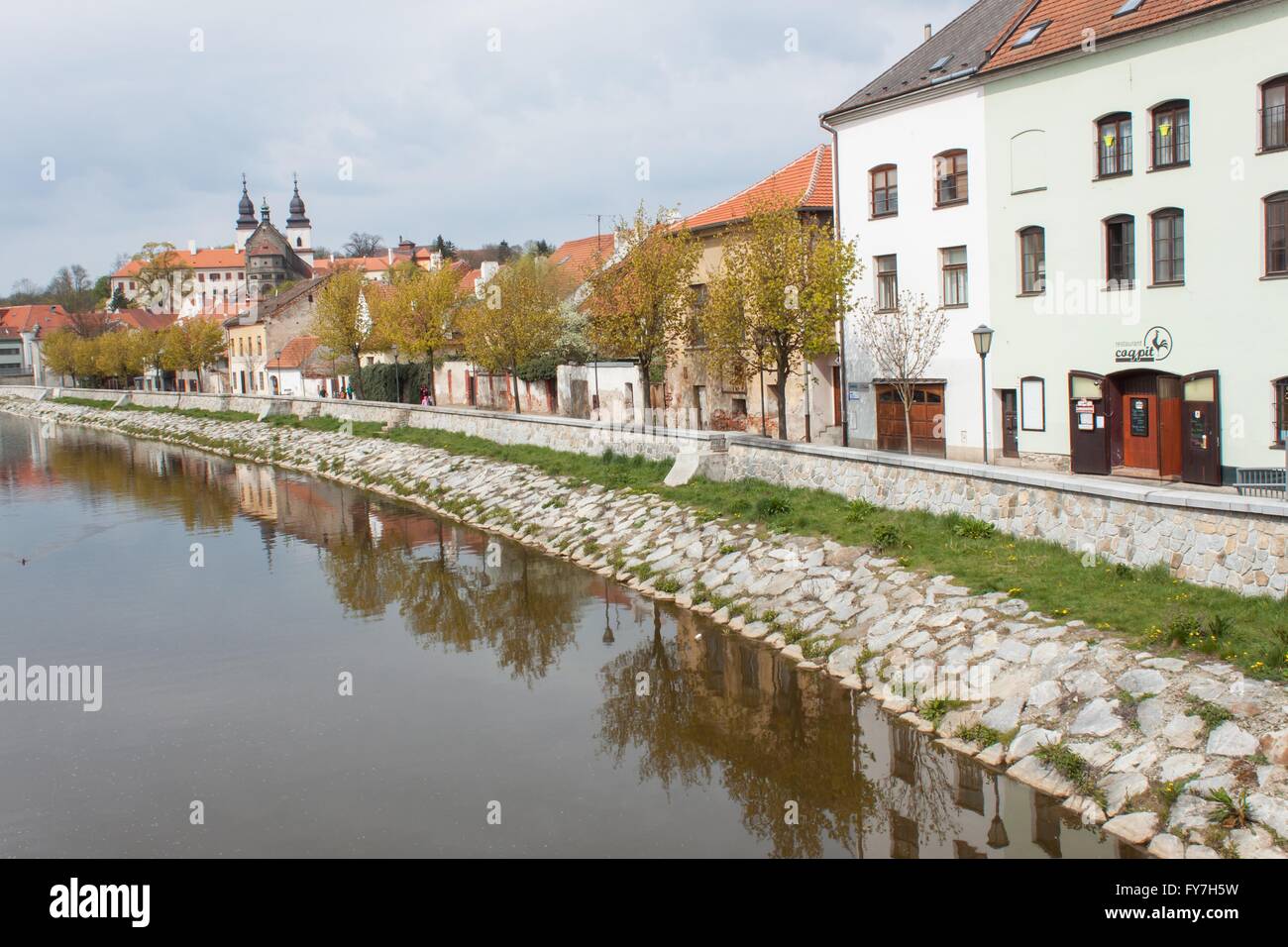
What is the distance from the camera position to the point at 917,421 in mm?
30531

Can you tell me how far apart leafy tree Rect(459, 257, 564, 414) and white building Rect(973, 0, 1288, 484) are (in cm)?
2032

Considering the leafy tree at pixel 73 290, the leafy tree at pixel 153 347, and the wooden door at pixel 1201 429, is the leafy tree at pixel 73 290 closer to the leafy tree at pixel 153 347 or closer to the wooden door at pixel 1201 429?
the leafy tree at pixel 153 347

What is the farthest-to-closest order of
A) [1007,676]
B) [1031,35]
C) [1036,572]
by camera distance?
[1031,35] < [1036,572] < [1007,676]

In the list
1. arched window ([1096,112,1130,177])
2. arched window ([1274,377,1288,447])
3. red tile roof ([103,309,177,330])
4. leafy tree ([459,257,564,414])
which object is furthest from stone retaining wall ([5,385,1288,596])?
red tile roof ([103,309,177,330])

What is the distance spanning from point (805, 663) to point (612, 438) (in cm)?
1658

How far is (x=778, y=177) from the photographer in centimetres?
3753

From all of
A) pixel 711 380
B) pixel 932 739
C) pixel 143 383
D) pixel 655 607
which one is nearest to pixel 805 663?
pixel 932 739

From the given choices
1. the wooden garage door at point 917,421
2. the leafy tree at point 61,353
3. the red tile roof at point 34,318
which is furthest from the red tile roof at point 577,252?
the red tile roof at point 34,318

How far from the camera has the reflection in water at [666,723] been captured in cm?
1168

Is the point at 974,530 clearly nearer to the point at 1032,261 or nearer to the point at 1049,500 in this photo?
the point at 1049,500

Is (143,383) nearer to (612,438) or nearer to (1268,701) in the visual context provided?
(612,438)

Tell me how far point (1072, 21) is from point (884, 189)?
6.73m

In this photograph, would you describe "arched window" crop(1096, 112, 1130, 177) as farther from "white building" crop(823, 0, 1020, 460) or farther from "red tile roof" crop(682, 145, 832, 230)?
"red tile roof" crop(682, 145, 832, 230)

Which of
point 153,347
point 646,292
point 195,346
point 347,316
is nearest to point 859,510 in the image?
point 646,292
